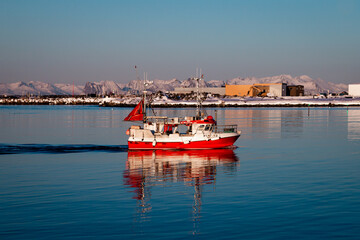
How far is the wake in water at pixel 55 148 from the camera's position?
5928cm

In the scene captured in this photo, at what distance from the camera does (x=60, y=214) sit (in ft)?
84.3

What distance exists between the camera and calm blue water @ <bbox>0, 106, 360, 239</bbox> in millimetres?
23219

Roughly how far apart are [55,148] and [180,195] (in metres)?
35.7

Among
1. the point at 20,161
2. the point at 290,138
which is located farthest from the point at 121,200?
the point at 290,138

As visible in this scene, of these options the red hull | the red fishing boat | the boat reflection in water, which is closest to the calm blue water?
the boat reflection in water

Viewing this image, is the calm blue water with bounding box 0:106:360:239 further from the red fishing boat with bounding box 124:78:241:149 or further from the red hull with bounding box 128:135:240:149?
the red fishing boat with bounding box 124:78:241:149

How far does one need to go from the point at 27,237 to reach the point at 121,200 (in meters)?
8.56

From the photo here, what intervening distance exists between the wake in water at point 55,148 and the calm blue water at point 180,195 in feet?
6.69

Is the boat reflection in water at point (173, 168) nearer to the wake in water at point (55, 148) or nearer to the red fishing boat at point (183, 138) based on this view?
the red fishing boat at point (183, 138)

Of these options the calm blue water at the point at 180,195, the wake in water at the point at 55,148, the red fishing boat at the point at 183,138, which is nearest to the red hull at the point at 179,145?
the red fishing boat at the point at 183,138

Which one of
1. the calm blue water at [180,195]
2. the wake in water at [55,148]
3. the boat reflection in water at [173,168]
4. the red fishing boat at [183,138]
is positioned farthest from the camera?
the wake in water at [55,148]

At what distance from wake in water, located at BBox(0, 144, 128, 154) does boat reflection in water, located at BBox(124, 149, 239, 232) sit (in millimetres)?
4741

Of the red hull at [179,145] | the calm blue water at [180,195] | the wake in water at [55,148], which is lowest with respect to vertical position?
the calm blue water at [180,195]

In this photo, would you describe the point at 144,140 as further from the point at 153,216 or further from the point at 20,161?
the point at 153,216
